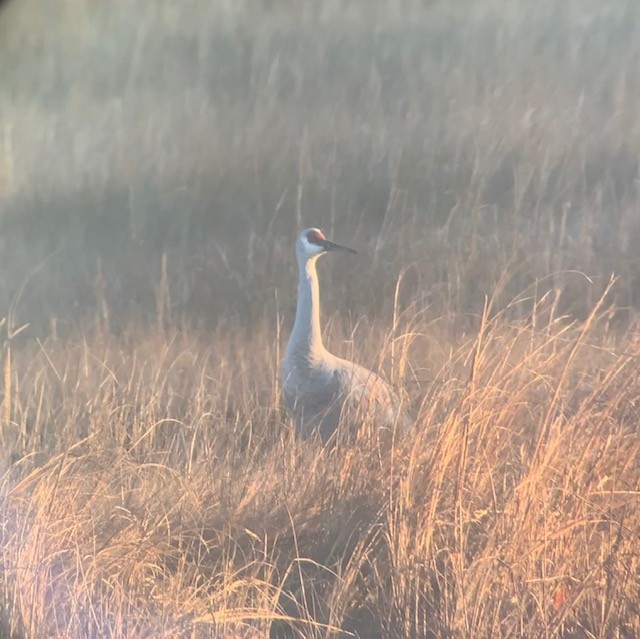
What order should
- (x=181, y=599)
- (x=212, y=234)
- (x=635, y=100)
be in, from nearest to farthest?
Result: (x=181, y=599), (x=635, y=100), (x=212, y=234)

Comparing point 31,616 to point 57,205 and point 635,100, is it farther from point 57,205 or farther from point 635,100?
point 635,100

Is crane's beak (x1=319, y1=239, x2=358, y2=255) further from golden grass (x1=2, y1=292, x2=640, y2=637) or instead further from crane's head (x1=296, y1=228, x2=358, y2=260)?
golden grass (x1=2, y1=292, x2=640, y2=637)

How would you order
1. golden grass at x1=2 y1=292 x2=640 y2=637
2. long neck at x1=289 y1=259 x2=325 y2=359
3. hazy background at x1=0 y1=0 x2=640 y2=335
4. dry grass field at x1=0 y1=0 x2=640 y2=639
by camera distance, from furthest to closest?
long neck at x1=289 y1=259 x2=325 y2=359, hazy background at x1=0 y1=0 x2=640 y2=335, dry grass field at x1=0 y1=0 x2=640 y2=639, golden grass at x1=2 y1=292 x2=640 y2=637

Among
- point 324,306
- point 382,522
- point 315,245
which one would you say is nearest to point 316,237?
point 315,245

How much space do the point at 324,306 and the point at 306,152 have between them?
69 cm

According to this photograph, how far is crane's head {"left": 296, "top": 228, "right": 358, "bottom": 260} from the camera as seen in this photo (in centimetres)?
409

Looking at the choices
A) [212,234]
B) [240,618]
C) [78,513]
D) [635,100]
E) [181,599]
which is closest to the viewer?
[240,618]

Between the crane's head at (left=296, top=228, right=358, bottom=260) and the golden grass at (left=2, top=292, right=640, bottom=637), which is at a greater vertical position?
the crane's head at (left=296, top=228, right=358, bottom=260)

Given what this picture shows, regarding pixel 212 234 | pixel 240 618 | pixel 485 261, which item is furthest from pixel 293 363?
pixel 240 618

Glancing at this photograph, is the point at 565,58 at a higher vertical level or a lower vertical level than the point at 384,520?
higher

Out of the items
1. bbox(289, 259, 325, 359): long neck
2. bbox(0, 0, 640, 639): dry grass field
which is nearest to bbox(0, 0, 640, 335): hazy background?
bbox(0, 0, 640, 639): dry grass field

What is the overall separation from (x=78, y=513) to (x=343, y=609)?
3.10ft

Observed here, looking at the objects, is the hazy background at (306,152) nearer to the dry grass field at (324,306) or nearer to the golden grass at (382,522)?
the dry grass field at (324,306)

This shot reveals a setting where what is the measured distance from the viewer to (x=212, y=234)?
13.5 feet
